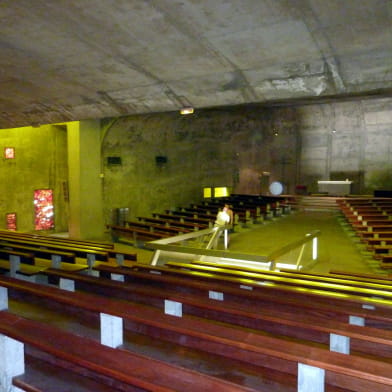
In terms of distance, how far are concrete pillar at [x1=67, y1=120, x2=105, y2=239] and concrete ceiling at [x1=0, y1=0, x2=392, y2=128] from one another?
601 cm

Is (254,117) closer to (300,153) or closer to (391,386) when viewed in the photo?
(300,153)

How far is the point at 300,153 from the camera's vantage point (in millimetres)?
21266

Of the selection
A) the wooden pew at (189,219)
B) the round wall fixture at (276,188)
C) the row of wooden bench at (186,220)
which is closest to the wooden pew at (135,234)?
the row of wooden bench at (186,220)

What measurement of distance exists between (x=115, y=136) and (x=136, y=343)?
11.3 metres

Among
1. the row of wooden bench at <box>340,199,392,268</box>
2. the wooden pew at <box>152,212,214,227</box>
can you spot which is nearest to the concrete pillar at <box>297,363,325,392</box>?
the row of wooden bench at <box>340,199,392,268</box>

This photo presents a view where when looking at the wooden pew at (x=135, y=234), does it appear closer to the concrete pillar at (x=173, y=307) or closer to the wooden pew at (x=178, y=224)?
the wooden pew at (x=178, y=224)

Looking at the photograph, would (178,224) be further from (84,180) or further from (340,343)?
(340,343)

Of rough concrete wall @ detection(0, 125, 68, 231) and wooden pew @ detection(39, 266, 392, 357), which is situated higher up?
rough concrete wall @ detection(0, 125, 68, 231)

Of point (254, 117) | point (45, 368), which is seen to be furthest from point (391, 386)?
point (254, 117)

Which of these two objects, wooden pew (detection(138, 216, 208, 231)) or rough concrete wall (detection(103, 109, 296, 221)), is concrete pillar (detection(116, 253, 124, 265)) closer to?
wooden pew (detection(138, 216, 208, 231))

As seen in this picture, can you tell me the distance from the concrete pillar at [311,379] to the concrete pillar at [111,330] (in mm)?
1021

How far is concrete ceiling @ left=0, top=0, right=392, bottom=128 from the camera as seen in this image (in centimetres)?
315

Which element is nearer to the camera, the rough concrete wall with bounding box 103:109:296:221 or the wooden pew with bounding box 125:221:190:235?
the wooden pew with bounding box 125:221:190:235

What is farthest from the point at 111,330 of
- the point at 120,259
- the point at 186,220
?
the point at 186,220
